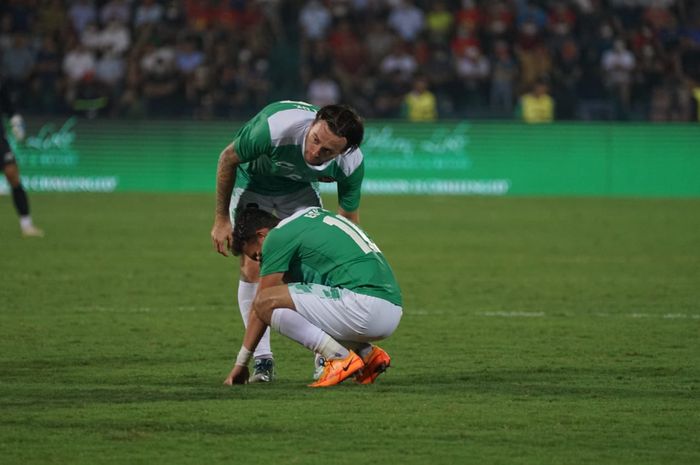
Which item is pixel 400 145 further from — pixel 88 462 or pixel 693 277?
pixel 88 462

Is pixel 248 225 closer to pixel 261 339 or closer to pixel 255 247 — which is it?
pixel 255 247

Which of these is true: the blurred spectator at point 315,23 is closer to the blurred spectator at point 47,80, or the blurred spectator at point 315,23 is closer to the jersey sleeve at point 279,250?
the blurred spectator at point 47,80

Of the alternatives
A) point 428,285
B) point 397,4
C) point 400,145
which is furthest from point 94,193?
point 428,285

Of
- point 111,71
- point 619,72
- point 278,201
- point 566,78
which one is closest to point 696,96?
point 619,72

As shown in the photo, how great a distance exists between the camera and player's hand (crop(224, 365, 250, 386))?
7.12m

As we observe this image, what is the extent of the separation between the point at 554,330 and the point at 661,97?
16555mm

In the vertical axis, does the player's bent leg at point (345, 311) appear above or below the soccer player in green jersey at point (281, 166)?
below

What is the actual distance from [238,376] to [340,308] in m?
0.73

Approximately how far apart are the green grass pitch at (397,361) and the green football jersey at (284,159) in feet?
3.72

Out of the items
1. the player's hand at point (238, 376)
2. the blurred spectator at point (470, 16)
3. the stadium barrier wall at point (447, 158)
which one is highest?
the player's hand at point (238, 376)

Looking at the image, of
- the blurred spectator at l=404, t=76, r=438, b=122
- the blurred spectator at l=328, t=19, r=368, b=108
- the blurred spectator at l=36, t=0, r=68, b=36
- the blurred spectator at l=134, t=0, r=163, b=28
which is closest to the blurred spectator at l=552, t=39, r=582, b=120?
the blurred spectator at l=404, t=76, r=438, b=122

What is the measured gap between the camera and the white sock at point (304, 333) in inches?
271

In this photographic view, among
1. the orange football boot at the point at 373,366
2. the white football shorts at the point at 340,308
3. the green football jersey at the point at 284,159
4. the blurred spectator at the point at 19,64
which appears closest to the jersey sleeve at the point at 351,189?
the green football jersey at the point at 284,159

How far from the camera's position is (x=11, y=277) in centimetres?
1253
